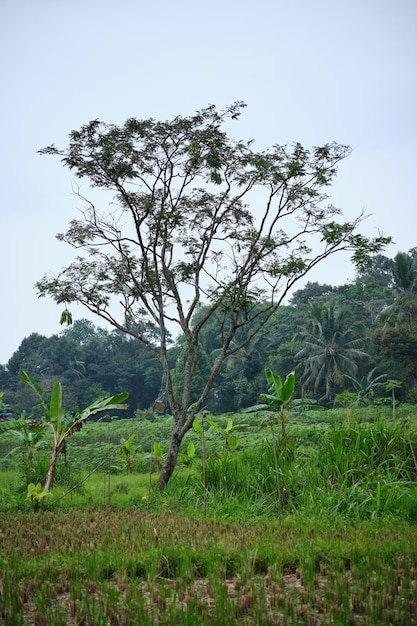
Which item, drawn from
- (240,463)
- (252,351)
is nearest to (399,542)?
(240,463)

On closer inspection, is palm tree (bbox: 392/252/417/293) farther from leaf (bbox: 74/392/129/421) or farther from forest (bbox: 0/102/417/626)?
A: leaf (bbox: 74/392/129/421)

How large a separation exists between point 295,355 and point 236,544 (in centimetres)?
3256

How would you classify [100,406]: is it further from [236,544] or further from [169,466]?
[236,544]

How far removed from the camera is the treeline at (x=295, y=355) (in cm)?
3331

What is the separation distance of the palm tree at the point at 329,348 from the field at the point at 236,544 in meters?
25.7

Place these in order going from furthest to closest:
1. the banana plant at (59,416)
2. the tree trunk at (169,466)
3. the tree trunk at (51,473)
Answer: the tree trunk at (169,466) → the banana plant at (59,416) → the tree trunk at (51,473)

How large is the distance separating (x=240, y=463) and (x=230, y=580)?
5.05 meters

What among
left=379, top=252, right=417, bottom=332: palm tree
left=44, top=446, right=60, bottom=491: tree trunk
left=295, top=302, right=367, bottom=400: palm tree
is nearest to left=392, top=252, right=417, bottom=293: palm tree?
left=379, top=252, right=417, bottom=332: palm tree

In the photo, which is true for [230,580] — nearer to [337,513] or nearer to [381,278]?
[337,513]

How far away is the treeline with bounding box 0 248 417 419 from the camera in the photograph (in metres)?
33.3

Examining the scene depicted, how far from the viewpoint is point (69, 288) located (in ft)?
38.9

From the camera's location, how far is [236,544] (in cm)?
543

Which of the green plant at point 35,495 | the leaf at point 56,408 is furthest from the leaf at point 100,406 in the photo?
the green plant at point 35,495

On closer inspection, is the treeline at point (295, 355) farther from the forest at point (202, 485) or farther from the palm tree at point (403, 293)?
the forest at point (202, 485)
